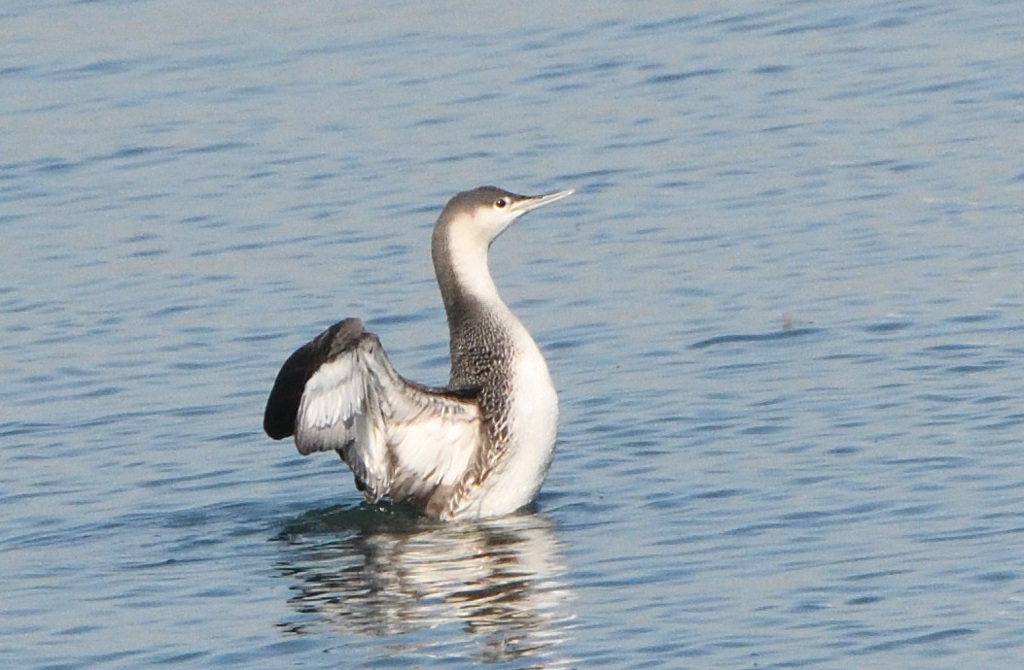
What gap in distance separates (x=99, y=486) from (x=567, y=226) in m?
4.77

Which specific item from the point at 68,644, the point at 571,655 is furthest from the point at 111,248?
the point at 571,655

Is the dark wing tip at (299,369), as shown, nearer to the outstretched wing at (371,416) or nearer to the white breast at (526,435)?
the outstretched wing at (371,416)

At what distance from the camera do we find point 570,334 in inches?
498

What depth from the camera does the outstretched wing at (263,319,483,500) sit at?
374 inches

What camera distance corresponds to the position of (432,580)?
944cm

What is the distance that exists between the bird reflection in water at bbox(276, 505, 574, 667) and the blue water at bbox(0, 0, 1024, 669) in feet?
0.08

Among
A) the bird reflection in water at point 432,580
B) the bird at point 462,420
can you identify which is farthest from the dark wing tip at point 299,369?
the bird reflection in water at point 432,580

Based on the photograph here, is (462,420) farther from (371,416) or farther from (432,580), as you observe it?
(432,580)

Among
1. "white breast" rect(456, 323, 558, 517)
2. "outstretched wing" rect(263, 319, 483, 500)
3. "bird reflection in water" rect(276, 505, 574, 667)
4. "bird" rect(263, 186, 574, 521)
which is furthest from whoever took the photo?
"white breast" rect(456, 323, 558, 517)

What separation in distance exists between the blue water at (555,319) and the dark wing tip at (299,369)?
2.16 ft

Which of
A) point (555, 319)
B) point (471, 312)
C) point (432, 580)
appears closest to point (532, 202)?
point (471, 312)

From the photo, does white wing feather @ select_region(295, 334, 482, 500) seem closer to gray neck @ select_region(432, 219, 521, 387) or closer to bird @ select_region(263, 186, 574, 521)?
bird @ select_region(263, 186, 574, 521)

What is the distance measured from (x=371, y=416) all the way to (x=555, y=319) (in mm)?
2979

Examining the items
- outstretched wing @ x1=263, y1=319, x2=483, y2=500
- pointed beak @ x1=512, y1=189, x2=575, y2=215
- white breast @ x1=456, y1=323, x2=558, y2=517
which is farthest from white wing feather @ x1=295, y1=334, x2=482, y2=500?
pointed beak @ x1=512, y1=189, x2=575, y2=215
